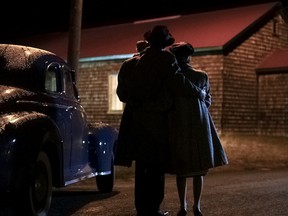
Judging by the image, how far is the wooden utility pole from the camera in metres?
12.6

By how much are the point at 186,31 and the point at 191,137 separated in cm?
1443

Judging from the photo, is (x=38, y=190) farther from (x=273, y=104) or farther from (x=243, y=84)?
(x=273, y=104)

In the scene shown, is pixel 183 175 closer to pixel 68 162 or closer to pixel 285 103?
pixel 68 162

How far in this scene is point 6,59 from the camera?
22.2 ft

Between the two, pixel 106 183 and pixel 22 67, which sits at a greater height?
pixel 22 67

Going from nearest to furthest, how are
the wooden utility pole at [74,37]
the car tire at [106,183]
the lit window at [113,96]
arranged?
the car tire at [106,183], the wooden utility pole at [74,37], the lit window at [113,96]

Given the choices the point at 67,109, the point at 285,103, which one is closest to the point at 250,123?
the point at 285,103

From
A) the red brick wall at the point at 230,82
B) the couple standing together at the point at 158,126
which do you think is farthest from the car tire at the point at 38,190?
the red brick wall at the point at 230,82

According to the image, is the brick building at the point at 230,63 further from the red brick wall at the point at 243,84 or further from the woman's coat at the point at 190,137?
the woman's coat at the point at 190,137

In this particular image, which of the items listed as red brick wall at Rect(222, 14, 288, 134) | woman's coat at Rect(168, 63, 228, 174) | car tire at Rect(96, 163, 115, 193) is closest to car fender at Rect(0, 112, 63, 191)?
woman's coat at Rect(168, 63, 228, 174)

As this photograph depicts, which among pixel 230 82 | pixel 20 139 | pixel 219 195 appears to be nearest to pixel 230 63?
pixel 230 82

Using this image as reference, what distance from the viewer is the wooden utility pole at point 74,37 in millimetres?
12578

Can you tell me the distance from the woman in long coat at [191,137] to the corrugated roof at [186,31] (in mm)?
11746

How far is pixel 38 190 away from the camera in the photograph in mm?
6156
